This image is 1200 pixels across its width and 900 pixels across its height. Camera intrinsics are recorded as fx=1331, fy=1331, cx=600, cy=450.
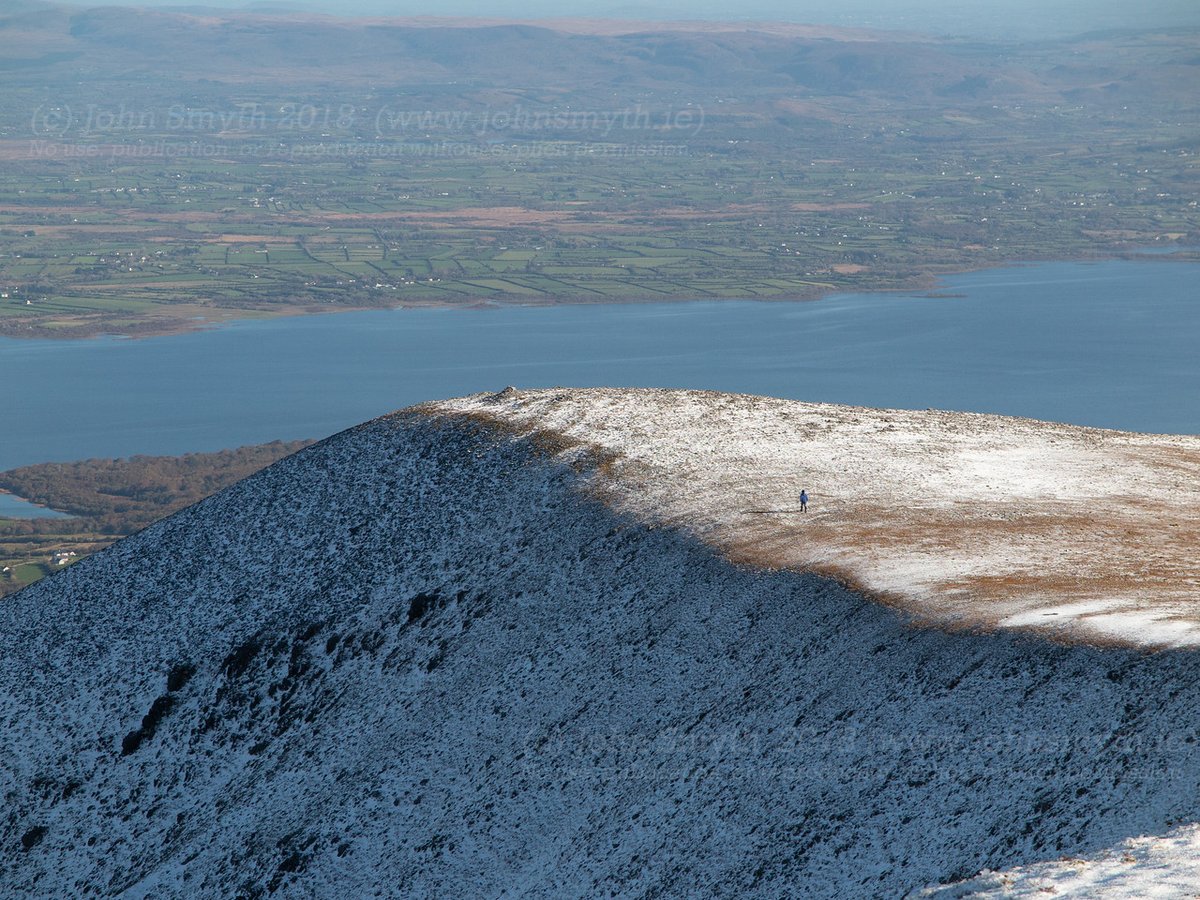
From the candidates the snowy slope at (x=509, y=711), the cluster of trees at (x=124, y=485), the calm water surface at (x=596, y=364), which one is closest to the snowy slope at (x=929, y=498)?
the snowy slope at (x=509, y=711)

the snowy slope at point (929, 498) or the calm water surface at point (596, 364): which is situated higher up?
the snowy slope at point (929, 498)

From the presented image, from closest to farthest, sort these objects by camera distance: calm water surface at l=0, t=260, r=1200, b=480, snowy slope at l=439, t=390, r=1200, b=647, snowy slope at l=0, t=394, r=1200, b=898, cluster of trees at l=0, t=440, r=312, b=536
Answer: snowy slope at l=0, t=394, r=1200, b=898
snowy slope at l=439, t=390, r=1200, b=647
cluster of trees at l=0, t=440, r=312, b=536
calm water surface at l=0, t=260, r=1200, b=480

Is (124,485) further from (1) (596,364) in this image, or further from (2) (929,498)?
(2) (929,498)

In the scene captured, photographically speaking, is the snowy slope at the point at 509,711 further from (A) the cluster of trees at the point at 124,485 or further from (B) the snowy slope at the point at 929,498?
(A) the cluster of trees at the point at 124,485

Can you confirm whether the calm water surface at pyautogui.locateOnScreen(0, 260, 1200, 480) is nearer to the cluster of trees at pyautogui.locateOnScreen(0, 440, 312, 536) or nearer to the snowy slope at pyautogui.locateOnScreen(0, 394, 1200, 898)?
the cluster of trees at pyautogui.locateOnScreen(0, 440, 312, 536)

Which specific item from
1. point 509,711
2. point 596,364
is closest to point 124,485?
point 596,364

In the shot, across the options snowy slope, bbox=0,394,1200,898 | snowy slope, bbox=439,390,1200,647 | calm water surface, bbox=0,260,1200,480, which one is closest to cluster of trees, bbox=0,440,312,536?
calm water surface, bbox=0,260,1200,480

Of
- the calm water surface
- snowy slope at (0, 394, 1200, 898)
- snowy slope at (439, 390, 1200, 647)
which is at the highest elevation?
snowy slope at (439, 390, 1200, 647)
